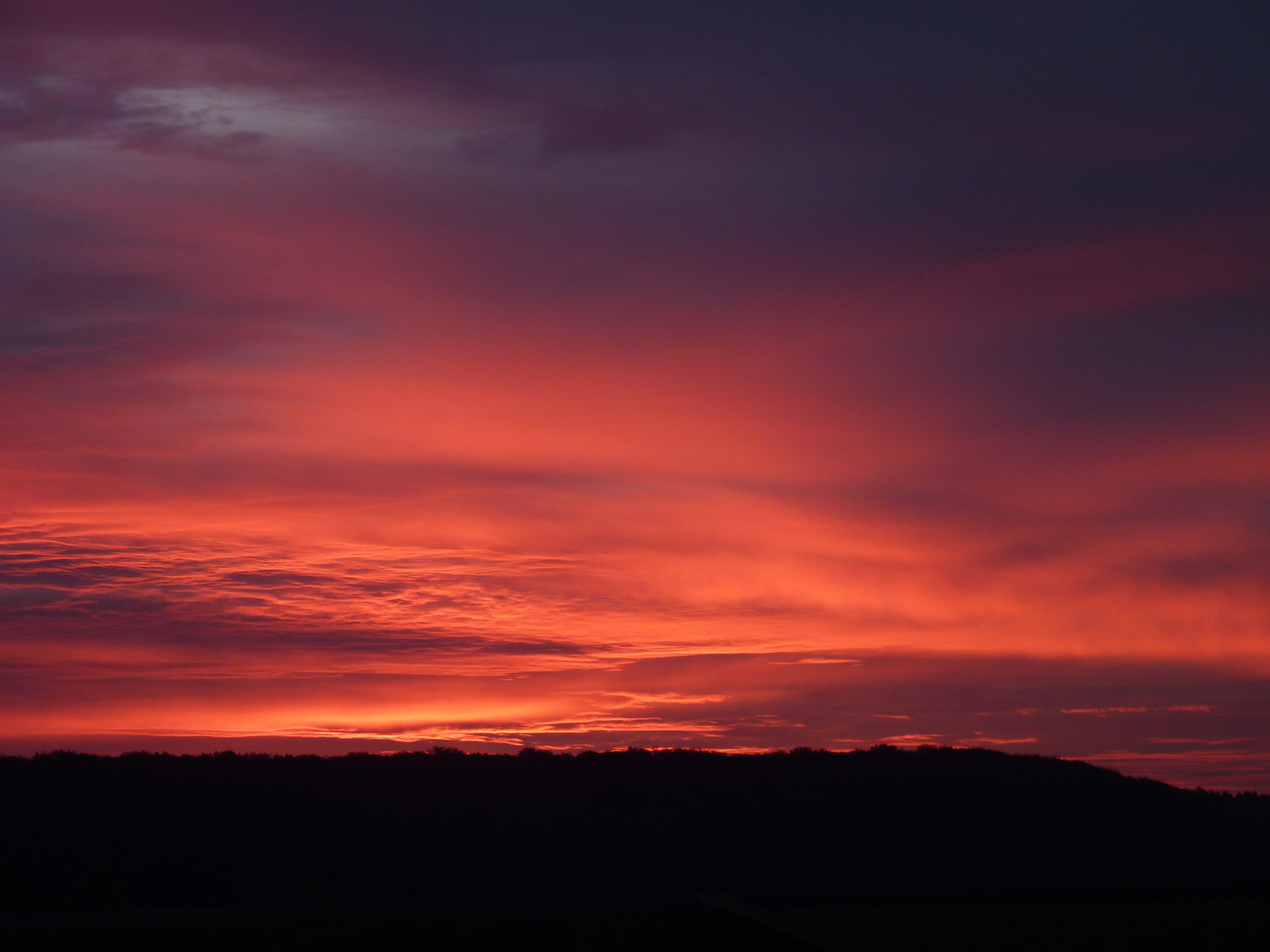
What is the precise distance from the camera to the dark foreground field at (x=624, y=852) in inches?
2133

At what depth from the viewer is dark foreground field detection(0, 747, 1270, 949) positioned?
178ft

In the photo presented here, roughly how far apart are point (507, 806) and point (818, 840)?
142 feet

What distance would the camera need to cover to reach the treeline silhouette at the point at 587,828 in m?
115

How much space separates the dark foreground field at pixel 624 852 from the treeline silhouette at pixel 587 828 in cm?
40

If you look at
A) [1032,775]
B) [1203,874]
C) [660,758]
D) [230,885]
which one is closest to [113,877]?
[230,885]

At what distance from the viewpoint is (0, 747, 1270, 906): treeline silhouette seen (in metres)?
115

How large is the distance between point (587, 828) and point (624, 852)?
7467 mm

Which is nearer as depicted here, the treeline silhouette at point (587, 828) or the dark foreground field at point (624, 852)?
the dark foreground field at point (624, 852)

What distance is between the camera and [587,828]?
151 metres

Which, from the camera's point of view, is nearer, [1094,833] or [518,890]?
[518,890]

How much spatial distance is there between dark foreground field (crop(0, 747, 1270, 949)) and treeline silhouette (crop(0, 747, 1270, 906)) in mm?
401

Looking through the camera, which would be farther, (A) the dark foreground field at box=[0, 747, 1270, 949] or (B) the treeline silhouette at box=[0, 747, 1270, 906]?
(B) the treeline silhouette at box=[0, 747, 1270, 906]

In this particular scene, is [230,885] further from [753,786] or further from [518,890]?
[753,786]

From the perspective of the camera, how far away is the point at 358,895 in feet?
365
